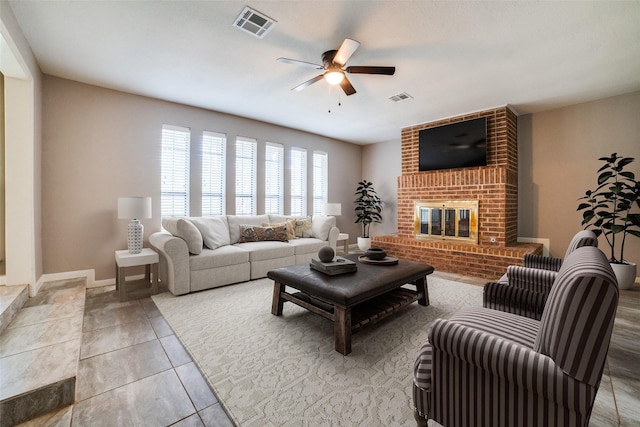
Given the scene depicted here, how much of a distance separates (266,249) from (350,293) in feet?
7.23

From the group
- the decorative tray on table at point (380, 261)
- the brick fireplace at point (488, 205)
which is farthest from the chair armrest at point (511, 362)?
the brick fireplace at point (488, 205)

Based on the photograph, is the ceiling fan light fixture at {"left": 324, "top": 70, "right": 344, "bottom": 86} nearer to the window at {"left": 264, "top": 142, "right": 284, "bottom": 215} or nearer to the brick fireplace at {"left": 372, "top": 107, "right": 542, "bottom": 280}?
the window at {"left": 264, "top": 142, "right": 284, "bottom": 215}

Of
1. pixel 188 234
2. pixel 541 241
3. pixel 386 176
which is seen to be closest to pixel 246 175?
pixel 188 234

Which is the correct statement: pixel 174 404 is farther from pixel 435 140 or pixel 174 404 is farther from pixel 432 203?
pixel 435 140

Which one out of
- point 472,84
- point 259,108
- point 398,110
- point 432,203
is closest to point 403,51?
point 472,84

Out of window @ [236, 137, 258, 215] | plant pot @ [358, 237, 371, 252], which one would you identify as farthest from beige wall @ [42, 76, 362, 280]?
plant pot @ [358, 237, 371, 252]

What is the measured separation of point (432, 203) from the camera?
16.6 feet

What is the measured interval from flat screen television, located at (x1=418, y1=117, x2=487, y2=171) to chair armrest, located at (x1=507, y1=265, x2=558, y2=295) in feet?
9.59

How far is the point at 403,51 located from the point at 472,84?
1.40m

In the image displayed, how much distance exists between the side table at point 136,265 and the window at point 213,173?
4.34 ft

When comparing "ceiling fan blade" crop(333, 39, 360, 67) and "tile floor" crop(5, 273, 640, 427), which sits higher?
"ceiling fan blade" crop(333, 39, 360, 67)

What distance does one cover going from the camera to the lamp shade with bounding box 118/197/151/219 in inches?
129

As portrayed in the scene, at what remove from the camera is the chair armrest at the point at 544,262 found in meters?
2.37

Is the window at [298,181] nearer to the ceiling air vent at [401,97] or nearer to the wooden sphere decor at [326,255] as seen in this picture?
the ceiling air vent at [401,97]
